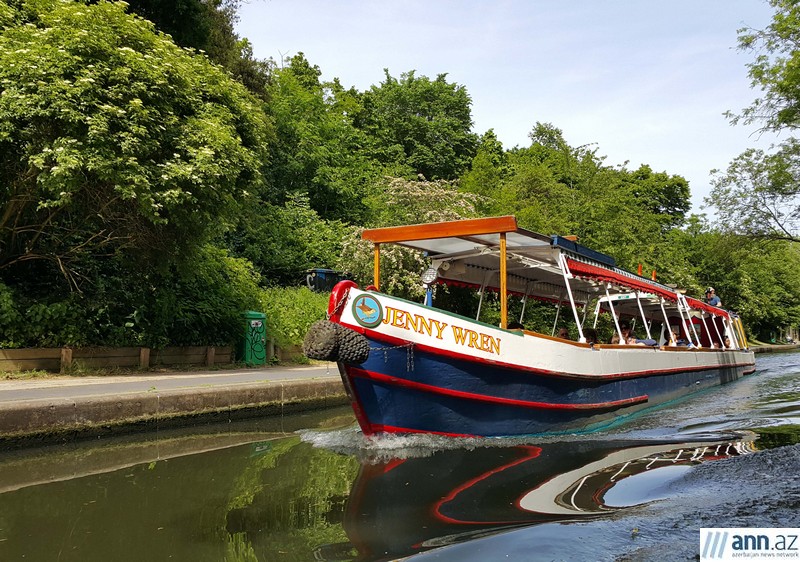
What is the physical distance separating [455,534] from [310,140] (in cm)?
2672

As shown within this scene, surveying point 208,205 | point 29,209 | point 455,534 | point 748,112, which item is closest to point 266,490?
point 455,534

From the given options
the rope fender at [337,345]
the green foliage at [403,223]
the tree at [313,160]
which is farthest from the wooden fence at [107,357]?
the tree at [313,160]

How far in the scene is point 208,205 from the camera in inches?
485

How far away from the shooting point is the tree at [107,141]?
1038 centimetres

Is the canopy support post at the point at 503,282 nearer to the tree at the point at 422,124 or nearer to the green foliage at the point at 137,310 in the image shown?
the green foliage at the point at 137,310

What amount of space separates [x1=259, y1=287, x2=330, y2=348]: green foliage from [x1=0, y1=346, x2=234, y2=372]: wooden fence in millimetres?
1928

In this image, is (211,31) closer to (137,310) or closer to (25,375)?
(137,310)

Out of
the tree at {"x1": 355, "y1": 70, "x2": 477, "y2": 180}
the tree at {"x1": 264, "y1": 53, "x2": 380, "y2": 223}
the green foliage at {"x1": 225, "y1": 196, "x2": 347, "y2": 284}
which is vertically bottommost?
the green foliage at {"x1": 225, "y1": 196, "x2": 347, "y2": 284}

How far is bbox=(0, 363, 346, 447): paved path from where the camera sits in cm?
765

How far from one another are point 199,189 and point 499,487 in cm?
867

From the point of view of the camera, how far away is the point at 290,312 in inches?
720

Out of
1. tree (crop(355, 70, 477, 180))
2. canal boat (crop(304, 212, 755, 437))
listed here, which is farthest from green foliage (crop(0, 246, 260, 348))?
tree (crop(355, 70, 477, 180))

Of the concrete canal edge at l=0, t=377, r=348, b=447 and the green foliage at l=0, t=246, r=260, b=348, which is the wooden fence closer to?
the green foliage at l=0, t=246, r=260, b=348

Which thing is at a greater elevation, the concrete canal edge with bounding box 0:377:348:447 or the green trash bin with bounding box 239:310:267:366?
the green trash bin with bounding box 239:310:267:366
